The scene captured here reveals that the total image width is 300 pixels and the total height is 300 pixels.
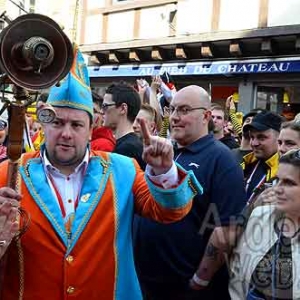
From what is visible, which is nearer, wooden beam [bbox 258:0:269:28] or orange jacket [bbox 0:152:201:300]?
orange jacket [bbox 0:152:201:300]

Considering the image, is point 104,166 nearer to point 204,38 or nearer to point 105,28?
point 204,38

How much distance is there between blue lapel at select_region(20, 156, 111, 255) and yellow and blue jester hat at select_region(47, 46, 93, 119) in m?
0.24

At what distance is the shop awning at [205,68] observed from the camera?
9.80 meters

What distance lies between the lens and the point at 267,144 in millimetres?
3830

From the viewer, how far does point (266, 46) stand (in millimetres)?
9977

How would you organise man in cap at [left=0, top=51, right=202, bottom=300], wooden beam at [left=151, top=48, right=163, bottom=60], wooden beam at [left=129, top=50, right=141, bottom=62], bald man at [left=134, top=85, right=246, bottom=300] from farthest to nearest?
wooden beam at [left=129, top=50, right=141, bottom=62] < wooden beam at [left=151, top=48, right=163, bottom=60] < bald man at [left=134, top=85, right=246, bottom=300] < man in cap at [left=0, top=51, right=202, bottom=300]

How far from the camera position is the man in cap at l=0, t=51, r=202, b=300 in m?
2.03

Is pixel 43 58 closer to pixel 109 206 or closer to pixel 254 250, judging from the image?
pixel 109 206

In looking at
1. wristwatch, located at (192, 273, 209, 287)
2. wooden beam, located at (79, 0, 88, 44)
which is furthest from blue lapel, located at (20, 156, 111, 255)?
wooden beam, located at (79, 0, 88, 44)

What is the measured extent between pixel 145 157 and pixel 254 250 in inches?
30.7

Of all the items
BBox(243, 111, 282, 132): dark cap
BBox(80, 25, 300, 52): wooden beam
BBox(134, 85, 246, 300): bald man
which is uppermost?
BBox(80, 25, 300, 52): wooden beam

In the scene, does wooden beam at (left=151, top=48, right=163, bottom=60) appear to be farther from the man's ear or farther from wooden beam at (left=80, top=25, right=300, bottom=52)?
the man's ear

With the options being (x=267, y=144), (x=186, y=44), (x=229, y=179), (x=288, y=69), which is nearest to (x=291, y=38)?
(x=288, y=69)

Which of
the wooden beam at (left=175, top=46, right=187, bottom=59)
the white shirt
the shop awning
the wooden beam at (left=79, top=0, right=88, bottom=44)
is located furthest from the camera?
the wooden beam at (left=79, top=0, right=88, bottom=44)
